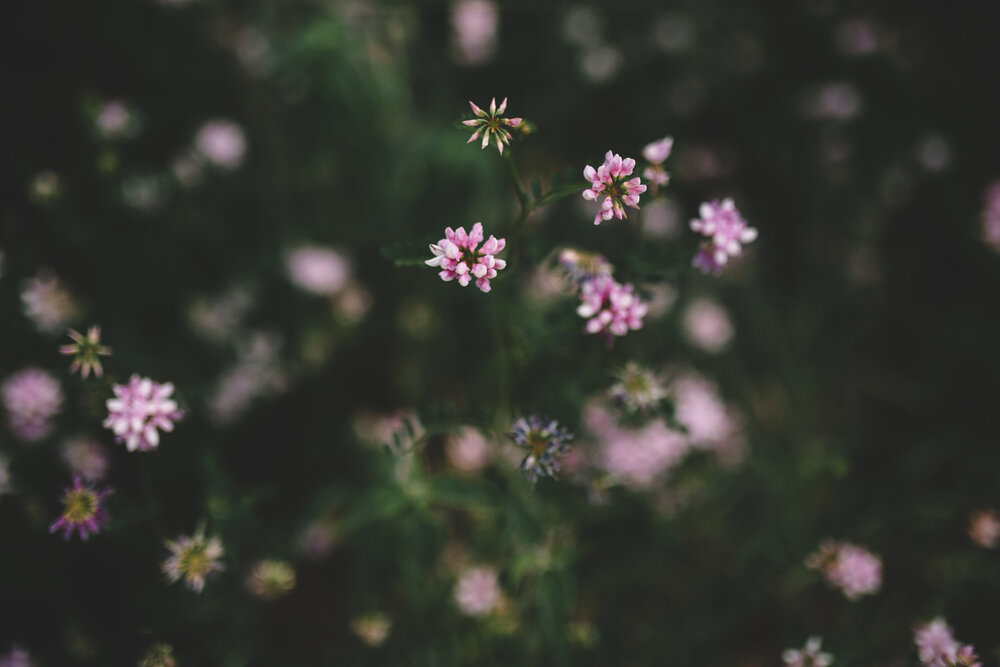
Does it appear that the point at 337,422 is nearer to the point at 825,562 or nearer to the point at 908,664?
the point at 825,562

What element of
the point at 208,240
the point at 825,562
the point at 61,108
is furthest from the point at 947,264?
the point at 61,108

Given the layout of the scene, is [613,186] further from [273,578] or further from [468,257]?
[273,578]

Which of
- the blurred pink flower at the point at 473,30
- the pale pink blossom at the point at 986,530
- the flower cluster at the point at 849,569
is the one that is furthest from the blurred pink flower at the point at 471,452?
the blurred pink flower at the point at 473,30

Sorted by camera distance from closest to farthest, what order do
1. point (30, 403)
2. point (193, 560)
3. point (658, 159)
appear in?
point (658, 159)
point (193, 560)
point (30, 403)

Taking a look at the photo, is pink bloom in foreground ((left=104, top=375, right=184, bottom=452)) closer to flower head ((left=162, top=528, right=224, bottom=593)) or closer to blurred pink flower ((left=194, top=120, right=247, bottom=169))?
flower head ((left=162, top=528, right=224, bottom=593))

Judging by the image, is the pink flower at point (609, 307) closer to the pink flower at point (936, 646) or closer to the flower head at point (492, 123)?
the flower head at point (492, 123)

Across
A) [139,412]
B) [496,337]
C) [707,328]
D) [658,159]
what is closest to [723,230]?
[658,159]
